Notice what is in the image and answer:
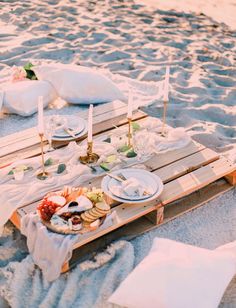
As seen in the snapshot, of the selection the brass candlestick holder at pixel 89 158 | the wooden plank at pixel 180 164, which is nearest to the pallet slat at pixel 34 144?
the brass candlestick holder at pixel 89 158

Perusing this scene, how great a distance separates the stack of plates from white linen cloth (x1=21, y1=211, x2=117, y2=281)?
87 centimetres

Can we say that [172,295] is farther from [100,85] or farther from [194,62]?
[194,62]

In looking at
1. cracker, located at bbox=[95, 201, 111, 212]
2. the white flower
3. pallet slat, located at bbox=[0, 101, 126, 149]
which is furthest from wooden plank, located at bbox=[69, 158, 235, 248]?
the white flower

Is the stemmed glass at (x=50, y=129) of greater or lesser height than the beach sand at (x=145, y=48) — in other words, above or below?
above

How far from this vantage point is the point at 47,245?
9.07 ft

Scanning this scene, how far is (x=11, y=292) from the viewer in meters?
2.79

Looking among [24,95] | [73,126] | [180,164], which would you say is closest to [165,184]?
[180,164]

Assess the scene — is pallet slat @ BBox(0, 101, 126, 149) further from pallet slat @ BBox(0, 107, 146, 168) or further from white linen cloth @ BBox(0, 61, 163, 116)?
white linen cloth @ BBox(0, 61, 163, 116)

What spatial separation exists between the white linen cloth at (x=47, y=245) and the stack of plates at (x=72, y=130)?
0.87 metres

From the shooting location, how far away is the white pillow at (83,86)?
4.43 meters

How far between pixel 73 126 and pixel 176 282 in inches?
64.0

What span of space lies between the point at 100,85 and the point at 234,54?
207 centimetres

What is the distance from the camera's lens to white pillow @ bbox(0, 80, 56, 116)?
435 cm

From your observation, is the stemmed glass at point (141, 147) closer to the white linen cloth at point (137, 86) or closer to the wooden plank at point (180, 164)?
the wooden plank at point (180, 164)
